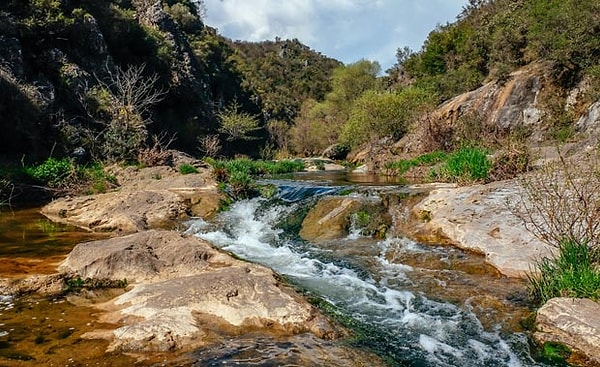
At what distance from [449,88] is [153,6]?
84.7 ft

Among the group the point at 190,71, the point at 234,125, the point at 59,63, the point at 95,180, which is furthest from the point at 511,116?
the point at 234,125

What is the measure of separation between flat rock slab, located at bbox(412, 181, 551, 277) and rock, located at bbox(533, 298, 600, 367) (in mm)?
1811

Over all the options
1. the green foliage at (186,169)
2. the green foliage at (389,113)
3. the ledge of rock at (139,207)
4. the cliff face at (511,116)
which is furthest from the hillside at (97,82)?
the cliff face at (511,116)

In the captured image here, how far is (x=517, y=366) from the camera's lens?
475 cm

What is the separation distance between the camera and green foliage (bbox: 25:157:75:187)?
15789mm

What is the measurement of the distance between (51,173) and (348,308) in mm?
13515

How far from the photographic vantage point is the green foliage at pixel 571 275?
5.39 m

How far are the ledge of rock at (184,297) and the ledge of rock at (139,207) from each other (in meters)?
4.42

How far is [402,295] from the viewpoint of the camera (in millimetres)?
6836

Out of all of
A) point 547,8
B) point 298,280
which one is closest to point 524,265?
point 298,280

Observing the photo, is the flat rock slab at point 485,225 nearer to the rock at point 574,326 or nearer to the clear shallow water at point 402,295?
the clear shallow water at point 402,295

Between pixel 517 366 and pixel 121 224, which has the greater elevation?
pixel 121 224

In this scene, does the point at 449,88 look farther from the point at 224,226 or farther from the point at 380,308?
the point at 380,308

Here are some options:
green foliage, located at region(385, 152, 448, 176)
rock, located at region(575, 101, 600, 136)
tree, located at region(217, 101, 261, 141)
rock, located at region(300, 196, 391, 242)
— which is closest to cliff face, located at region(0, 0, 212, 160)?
tree, located at region(217, 101, 261, 141)
